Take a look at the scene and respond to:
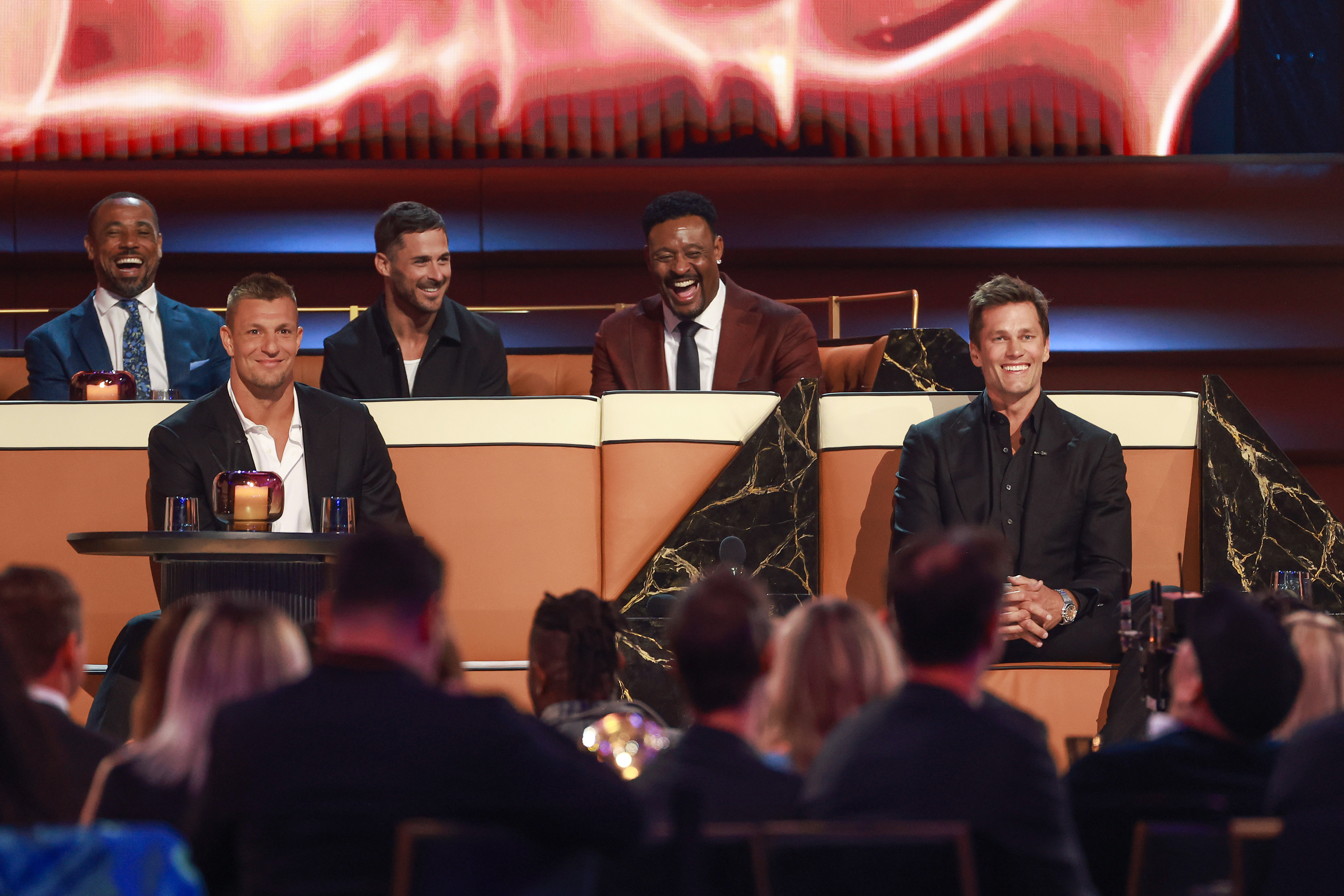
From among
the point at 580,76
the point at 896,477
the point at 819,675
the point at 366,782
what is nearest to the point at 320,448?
the point at 896,477

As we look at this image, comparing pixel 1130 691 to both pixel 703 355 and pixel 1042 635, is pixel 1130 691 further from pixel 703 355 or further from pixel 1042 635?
pixel 703 355

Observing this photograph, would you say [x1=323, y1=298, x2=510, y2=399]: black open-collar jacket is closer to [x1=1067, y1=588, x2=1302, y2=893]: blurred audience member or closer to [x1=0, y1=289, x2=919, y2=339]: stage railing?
[x1=0, y1=289, x2=919, y2=339]: stage railing

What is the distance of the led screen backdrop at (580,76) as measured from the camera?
646 centimetres

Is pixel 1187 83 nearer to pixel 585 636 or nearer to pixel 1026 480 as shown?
pixel 1026 480

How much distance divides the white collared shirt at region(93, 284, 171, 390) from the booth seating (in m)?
1.98

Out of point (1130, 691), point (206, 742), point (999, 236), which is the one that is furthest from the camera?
point (999, 236)

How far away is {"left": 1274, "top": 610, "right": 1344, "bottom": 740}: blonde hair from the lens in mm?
1949

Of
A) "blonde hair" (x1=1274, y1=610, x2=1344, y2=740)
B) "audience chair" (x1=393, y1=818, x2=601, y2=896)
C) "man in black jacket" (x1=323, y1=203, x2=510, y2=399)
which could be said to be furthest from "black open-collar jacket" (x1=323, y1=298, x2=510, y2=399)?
"audience chair" (x1=393, y1=818, x2=601, y2=896)

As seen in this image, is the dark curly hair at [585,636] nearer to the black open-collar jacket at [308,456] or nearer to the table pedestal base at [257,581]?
A: the table pedestal base at [257,581]

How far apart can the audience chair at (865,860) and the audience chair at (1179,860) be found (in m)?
0.20

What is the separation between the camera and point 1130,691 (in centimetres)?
319

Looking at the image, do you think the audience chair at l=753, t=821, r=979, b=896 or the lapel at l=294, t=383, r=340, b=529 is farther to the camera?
the lapel at l=294, t=383, r=340, b=529

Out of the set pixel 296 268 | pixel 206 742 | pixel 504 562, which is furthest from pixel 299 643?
pixel 296 268

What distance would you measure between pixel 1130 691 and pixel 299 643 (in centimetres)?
215
